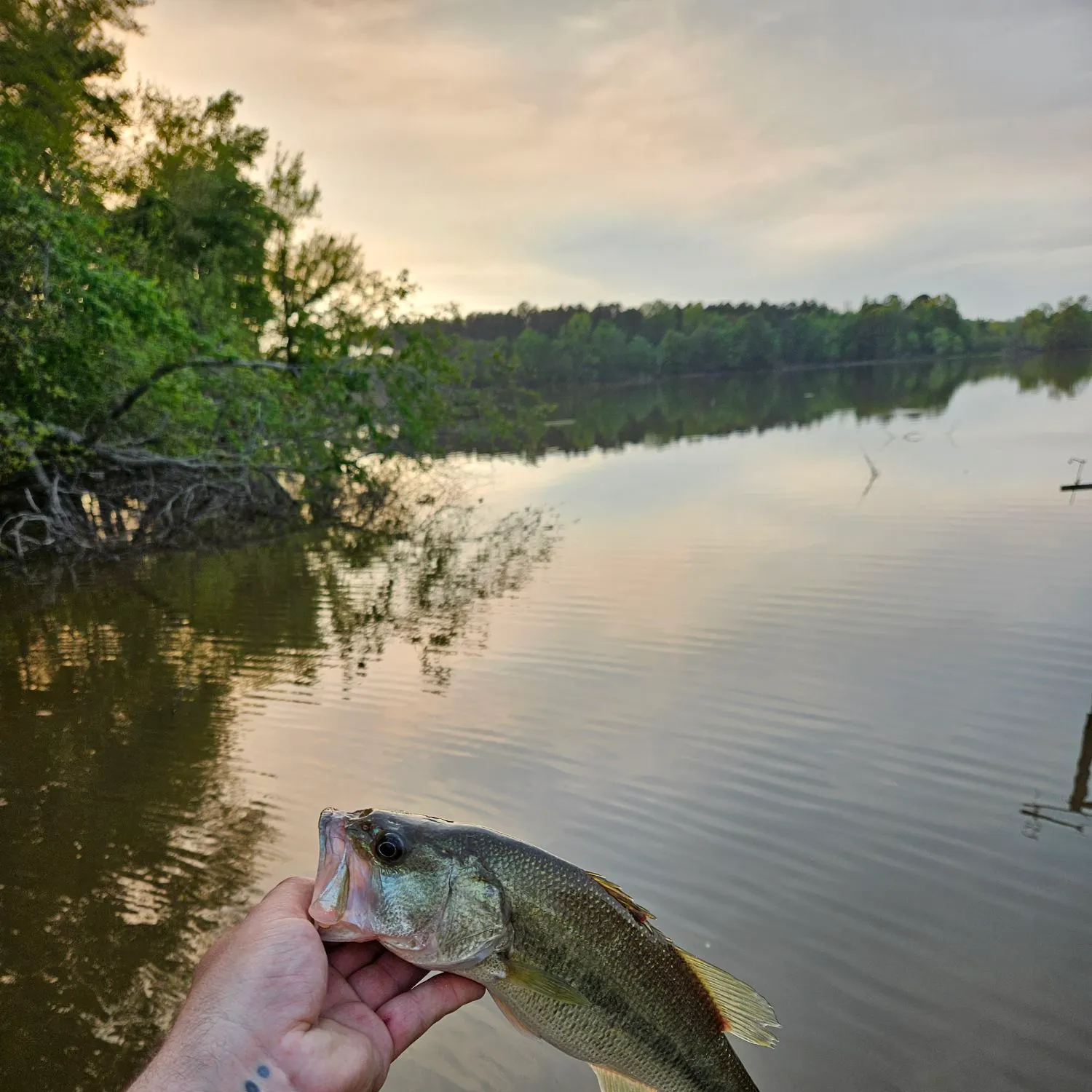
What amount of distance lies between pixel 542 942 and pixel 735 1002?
2.25 feet

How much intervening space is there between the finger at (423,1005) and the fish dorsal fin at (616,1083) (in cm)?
45

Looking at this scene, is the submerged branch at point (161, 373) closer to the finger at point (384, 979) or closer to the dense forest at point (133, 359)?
the dense forest at point (133, 359)

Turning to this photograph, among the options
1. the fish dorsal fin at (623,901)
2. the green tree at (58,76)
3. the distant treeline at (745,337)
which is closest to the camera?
the fish dorsal fin at (623,901)

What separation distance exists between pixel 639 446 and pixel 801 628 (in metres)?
27.1

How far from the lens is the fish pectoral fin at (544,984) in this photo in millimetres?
2457

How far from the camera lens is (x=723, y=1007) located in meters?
2.61

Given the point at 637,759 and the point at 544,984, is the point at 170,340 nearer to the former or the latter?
the point at 637,759

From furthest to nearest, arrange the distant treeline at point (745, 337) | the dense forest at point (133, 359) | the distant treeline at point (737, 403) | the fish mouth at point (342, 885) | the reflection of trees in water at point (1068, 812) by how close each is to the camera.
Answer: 1. the distant treeline at point (745, 337)
2. the distant treeline at point (737, 403)
3. the dense forest at point (133, 359)
4. the reflection of trees in water at point (1068, 812)
5. the fish mouth at point (342, 885)

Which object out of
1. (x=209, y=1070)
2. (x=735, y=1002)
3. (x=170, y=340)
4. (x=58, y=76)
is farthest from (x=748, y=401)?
(x=209, y=1070)

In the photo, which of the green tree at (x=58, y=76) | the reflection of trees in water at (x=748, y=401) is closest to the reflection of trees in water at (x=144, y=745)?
the green tree at (x=58, y=76)

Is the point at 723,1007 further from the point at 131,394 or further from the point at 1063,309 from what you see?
the point at 1063,309

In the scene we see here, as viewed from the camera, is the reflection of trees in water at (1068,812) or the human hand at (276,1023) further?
the reflection of trees in water at (1068,812)

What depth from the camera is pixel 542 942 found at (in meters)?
2.45

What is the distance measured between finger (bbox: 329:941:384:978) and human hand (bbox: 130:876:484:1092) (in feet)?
0.12
